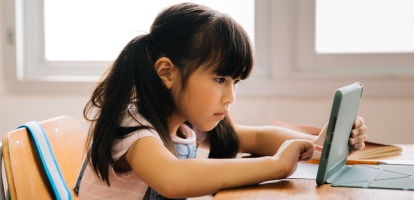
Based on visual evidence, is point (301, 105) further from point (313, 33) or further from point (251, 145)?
point (251, 145)

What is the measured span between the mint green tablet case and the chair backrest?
54cm

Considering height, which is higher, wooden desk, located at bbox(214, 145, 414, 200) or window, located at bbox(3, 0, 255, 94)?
window, located at bbox(3, 0, 255, 94)

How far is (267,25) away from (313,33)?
16cm

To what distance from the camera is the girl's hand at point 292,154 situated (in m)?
0.98

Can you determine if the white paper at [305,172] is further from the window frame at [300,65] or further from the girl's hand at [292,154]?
the window frame at [300,65]

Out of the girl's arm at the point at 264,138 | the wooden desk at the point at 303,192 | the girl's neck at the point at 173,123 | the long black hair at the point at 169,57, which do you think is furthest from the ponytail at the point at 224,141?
the wooden desk at the point at 303,192

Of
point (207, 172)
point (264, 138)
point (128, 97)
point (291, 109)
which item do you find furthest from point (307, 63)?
point (207, 172)

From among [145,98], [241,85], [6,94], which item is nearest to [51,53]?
[6,94]

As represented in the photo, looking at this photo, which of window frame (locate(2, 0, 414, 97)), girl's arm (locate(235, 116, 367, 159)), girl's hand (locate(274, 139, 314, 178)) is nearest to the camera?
girl's hand (locate(274, 139, 314, 178))

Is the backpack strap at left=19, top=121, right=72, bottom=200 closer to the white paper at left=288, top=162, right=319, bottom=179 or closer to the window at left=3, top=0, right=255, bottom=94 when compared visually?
the white paper at left=288, top=162, right=319, bottom=179

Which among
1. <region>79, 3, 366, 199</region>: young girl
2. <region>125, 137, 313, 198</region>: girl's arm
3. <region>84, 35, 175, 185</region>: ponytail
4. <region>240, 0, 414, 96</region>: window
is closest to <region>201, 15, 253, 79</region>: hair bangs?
<region>79, 3, 366, 199</region>: young girl

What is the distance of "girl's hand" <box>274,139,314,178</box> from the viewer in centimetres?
98

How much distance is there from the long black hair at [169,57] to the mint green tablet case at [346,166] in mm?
233

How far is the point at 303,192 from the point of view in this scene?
35.5 inches
